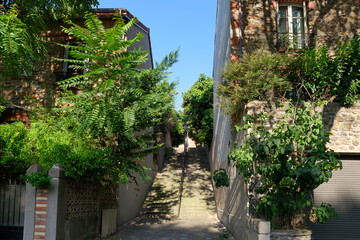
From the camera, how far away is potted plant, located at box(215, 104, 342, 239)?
5238 millimetres

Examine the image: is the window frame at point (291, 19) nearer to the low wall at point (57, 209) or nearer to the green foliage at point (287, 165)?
the green foliage at point (287, 165)

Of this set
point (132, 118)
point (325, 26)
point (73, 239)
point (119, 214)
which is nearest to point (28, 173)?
point (73, 239)

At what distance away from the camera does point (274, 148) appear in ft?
18.5

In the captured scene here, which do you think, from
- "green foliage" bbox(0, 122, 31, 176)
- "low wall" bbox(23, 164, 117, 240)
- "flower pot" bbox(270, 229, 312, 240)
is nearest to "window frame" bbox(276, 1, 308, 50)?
"flower pot" bbox(270, 229, 312, 240)

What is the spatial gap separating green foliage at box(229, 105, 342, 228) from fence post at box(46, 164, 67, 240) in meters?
3.56

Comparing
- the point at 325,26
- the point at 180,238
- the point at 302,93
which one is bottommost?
the point at 180,238

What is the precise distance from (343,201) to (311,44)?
4.38 meters

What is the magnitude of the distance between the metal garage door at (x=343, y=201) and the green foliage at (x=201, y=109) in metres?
9.23

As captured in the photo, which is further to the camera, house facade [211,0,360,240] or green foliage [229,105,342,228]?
house facade [211,0,360,240]

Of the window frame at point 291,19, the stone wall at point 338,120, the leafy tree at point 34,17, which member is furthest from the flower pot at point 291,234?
the leafy tree at point 34,17

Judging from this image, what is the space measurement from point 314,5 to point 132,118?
669 centimetres

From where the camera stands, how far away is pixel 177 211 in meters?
11.5

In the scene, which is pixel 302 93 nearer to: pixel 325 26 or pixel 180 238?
pixel 325 26

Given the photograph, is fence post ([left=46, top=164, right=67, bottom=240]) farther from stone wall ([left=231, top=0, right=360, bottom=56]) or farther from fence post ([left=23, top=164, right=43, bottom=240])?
stone wall ([left=231, top=0, right=360, bottom=56])
